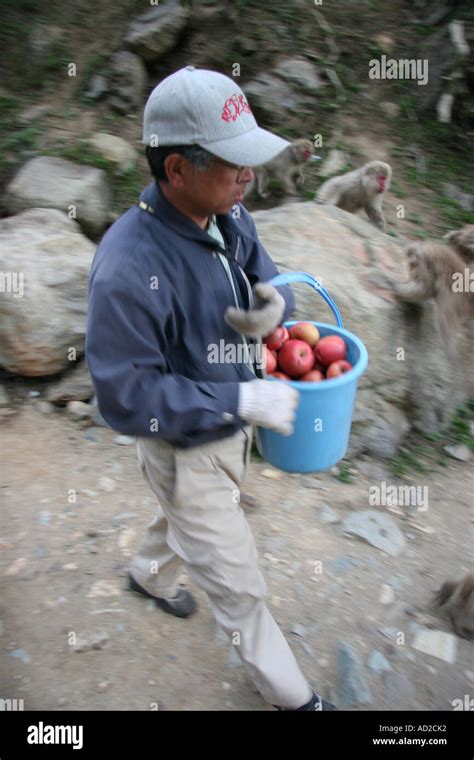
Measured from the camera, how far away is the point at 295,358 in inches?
99.3

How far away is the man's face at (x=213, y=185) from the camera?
1819 mm

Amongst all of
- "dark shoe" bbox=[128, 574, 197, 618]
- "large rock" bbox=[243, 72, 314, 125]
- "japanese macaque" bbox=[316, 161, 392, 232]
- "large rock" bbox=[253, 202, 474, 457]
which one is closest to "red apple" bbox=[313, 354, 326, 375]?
"dark shoe" bbox=[128, 574, 197, 618]

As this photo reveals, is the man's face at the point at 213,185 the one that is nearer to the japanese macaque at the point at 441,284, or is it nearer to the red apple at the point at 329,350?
the red apple at the point at 329,350

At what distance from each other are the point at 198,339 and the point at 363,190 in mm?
5468

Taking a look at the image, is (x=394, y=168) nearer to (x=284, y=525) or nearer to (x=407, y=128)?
(x=407, y=128)

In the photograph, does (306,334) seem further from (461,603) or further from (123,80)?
(123,80)

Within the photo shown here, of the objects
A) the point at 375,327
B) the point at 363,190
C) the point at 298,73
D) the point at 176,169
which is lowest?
the point at 375,327

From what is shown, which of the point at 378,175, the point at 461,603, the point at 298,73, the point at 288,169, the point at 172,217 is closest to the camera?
the point at 172,217

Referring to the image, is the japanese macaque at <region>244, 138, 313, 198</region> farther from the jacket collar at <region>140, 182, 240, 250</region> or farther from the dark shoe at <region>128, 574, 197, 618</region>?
the jacket collar at <region>140, 182, 240, 250</region>

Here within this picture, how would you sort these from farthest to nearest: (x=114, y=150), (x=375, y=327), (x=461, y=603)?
1. (x=114, y=150)
2. (x=375, y=327)
3. (x=461, y=603)

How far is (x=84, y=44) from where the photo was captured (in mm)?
8133

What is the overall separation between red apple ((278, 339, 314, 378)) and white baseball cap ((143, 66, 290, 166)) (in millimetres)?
878

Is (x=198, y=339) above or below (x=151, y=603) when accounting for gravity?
above

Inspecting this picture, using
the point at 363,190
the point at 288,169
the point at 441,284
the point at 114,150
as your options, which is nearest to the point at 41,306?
the point at 441,284
